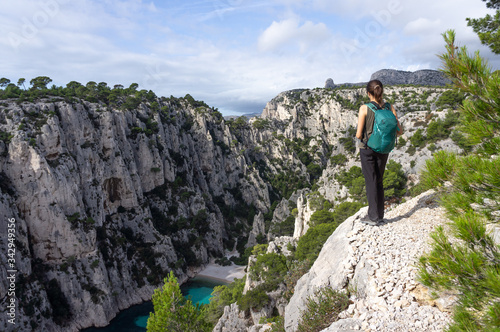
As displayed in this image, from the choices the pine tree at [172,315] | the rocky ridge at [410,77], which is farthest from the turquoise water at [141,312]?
the rocky ridge at [410,77]

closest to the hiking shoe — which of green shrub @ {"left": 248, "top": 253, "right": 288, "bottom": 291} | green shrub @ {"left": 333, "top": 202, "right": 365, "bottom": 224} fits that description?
green shrub @ {"left": 248, "top": 253, "right": 288, "bottom": 291}

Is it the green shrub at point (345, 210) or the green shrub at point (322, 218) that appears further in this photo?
the green shrub at point (322, 218)

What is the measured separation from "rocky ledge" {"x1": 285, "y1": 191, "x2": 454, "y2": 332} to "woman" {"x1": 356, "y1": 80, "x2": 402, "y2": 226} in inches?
23.0

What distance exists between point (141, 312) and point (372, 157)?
4715cm

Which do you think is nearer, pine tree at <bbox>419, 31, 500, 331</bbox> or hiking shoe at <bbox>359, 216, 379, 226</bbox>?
pine tree at <bbox>419, 31, 500, 331</bbox>

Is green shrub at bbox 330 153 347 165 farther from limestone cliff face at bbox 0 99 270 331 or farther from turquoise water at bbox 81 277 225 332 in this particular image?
turquoise water at bbox 81 277 225 332

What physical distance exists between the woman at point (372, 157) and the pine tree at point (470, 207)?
6.36ft

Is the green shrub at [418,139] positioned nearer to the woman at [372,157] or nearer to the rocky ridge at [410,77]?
the woman at [372,157]

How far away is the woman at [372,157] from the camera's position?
656 cm

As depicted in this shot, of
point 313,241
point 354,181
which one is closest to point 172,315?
point 313,241

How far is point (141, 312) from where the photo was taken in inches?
1651

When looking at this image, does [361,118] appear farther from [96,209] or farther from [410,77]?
[410,77]

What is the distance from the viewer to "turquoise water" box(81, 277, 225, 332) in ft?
124

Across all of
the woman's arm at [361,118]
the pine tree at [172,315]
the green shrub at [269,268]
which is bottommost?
the green shrub at [269,268]
